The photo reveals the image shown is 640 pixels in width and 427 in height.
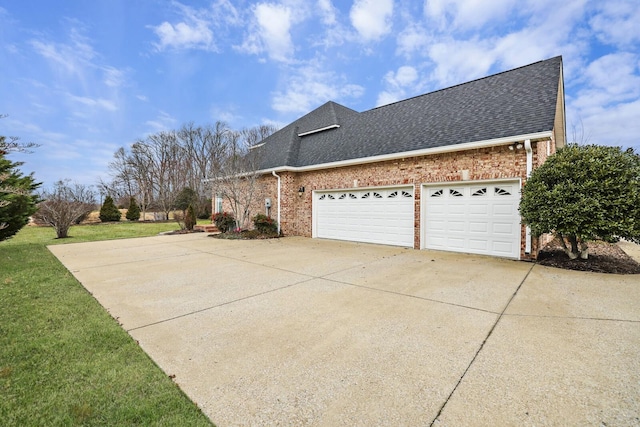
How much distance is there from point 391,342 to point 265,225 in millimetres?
10090

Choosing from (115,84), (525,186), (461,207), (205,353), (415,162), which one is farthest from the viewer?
(115,84)

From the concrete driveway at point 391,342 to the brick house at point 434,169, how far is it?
2289mm

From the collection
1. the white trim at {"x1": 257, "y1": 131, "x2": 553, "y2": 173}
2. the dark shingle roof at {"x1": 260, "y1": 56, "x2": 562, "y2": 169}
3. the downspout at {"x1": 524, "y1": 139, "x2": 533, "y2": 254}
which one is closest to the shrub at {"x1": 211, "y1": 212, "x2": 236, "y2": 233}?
the dark shingle roof at {"x1": 260, "y1": 56, "x2": 562, "y2": 169}

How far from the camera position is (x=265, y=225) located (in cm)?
1259

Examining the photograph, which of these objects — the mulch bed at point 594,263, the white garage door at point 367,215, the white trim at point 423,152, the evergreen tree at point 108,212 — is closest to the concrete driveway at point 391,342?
the mulch bed at point 594,263

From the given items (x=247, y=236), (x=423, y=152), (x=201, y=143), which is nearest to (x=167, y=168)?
(x=201, y=143)

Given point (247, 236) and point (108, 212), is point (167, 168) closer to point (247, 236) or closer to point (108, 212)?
point (108, 212)

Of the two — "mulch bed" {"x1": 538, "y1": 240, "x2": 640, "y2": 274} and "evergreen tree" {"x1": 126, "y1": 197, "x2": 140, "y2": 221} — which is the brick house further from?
"evergreen tree" {"x1": 126, "y1": 197, "x2": 140, "y2": 221}

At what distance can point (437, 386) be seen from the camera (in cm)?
227

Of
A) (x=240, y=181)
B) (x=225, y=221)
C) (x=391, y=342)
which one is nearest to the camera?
(x=391, y=342)

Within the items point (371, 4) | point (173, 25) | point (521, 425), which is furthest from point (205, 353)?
point (173, 25)

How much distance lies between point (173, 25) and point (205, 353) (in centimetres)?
1239

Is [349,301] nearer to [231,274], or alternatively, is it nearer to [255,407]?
[255,407]

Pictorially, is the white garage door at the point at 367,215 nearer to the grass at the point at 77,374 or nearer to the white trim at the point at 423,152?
the white trim at the point at 423,152
